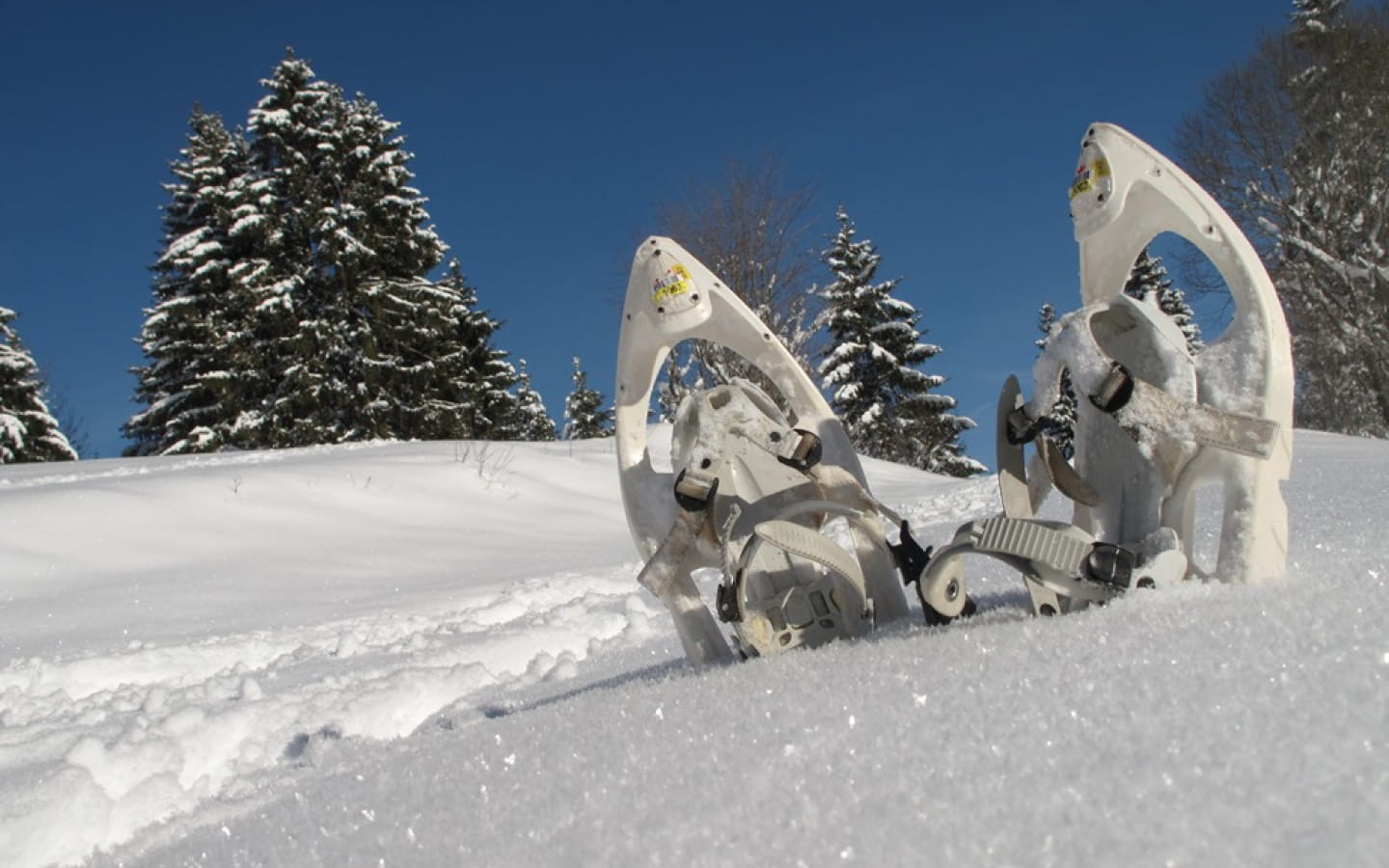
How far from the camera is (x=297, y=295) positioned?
2042 cm

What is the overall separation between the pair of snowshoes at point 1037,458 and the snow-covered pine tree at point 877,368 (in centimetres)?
1964

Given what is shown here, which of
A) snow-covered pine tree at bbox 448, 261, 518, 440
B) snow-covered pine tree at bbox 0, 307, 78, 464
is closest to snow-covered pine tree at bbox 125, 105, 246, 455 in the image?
snow-covered pine tree at bbox 0, 307, 78, 464

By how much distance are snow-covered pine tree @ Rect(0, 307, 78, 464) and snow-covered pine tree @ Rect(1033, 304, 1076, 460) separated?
19.3m

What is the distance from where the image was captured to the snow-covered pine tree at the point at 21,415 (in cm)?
1820

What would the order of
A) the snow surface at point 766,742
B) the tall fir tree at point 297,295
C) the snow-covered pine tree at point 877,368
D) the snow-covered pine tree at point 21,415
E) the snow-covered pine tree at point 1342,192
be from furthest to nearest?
the snow-covered pine tree at point 877,368 → the tall fir tree at point 297,295 → the snow-covered pine tree at point 21,415 → the snow-covered pine tree at point 1342,192 → the snow surface at point 766,742

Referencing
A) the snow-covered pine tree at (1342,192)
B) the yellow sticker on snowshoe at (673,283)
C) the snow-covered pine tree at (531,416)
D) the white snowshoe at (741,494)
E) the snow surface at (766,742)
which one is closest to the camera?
the snow surface at (766,742)

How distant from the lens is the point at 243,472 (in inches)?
282

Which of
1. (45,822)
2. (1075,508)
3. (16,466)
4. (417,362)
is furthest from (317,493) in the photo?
(417,362)

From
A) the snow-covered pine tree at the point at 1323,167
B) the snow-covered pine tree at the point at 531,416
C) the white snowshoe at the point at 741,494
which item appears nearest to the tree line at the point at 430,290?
the snow-covered pine tree at the point at 1323,167

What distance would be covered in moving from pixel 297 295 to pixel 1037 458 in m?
21.2

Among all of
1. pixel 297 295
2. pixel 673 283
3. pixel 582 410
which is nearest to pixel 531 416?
pixel 582 410

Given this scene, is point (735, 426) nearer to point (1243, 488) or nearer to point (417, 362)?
point (1243, 488)

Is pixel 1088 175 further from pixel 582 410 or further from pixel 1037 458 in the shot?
pixel 582 410

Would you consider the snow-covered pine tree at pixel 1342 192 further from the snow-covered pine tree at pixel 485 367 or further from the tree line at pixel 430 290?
the snow-covered pine tree at pixel 485 367
